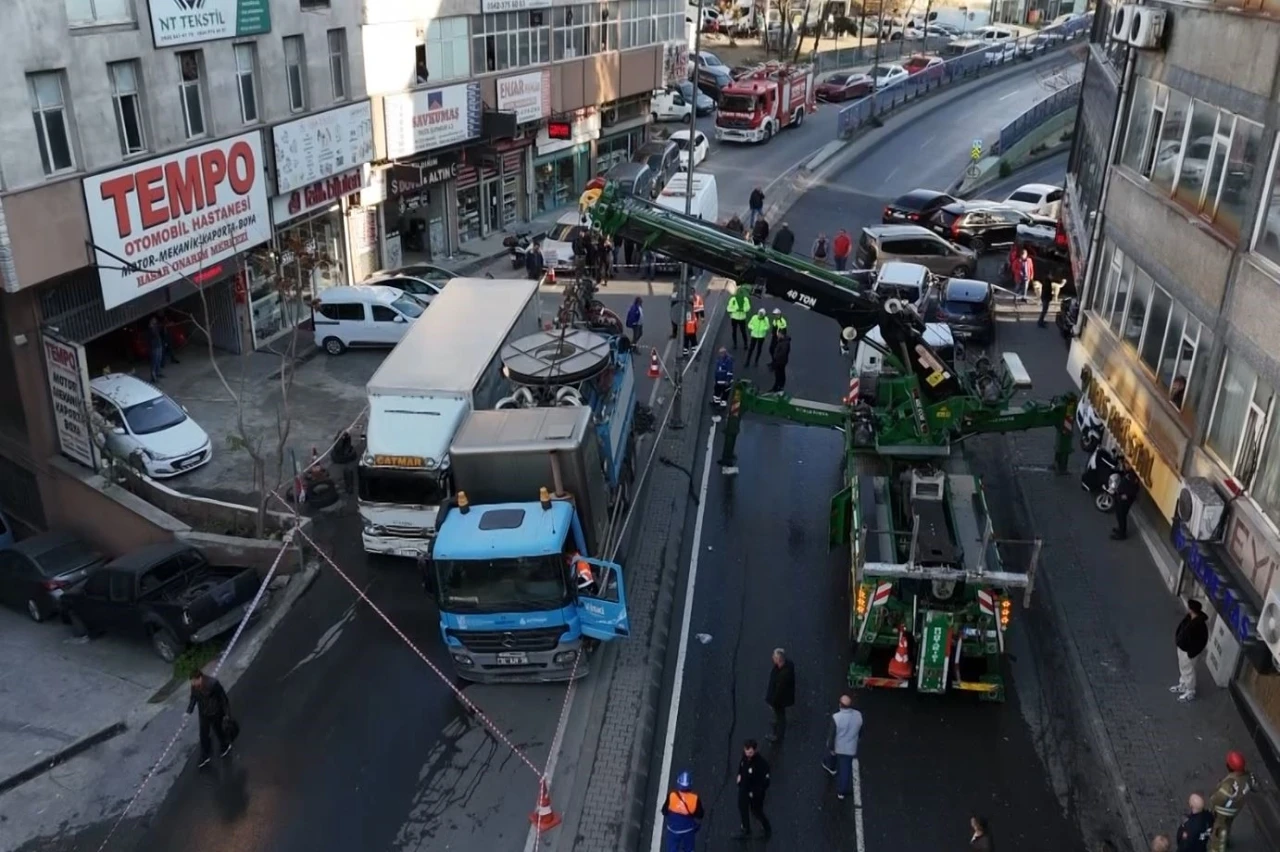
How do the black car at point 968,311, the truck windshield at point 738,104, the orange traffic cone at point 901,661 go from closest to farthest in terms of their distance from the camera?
1. the orange traffic cone at point 901,661
2. the black car at point 968,311
3. the truck windshield at point 738,104

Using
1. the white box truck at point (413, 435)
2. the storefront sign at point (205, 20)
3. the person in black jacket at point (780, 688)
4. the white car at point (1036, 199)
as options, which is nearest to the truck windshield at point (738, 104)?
the white car at point (1036, 199)

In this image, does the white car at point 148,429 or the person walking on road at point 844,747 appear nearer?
the person walking on road at point 844,747

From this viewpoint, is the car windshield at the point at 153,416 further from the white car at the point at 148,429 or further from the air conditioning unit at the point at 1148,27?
the air conditioning unit at the point at 1148,27

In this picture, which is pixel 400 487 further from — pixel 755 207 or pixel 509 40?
pixel 509 40

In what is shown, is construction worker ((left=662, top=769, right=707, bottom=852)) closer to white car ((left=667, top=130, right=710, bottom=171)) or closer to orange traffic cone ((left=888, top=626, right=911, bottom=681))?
orange traffic cone ((left=888, top=626, right=911, bottom=681))

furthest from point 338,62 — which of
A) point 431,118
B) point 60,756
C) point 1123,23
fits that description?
point 60,756

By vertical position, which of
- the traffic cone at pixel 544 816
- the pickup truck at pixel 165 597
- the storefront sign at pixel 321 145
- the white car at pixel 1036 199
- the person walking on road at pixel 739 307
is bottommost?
the pickup truck at pixel 165 597

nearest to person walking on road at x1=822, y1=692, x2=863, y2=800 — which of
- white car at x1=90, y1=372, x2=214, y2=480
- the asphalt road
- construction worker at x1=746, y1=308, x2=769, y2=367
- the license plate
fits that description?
the asphalt road
